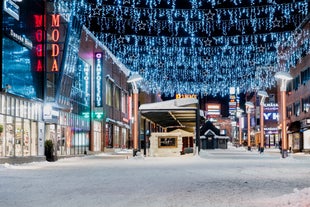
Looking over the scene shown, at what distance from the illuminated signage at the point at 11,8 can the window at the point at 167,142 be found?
17382mm

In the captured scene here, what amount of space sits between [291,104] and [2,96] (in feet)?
156

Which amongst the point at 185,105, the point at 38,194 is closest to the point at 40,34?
the point at 185,105

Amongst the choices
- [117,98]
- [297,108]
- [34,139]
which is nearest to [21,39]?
[34,139]

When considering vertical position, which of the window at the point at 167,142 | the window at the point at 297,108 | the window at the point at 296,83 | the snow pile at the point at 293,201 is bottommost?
the snow pile at the point at 293,201

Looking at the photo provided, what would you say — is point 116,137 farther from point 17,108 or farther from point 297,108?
point 17,108

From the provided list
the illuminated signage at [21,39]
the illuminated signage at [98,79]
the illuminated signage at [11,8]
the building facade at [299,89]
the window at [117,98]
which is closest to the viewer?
the illuminated signage at [11,8]

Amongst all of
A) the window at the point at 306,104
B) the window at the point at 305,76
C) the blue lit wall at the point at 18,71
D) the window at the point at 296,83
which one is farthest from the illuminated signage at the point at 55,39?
the window at the point at 296,83

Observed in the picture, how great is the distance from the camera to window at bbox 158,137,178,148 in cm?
4434

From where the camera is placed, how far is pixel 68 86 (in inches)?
1732

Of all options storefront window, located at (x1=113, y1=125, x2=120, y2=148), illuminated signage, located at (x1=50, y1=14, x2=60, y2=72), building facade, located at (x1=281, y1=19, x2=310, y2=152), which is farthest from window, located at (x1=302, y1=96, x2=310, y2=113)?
illuminated signage, located at (x1=50, y1=14, x2=60, y2=72)

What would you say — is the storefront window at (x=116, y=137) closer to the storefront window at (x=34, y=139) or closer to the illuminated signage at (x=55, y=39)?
the storefront window at (x=34, y=139)

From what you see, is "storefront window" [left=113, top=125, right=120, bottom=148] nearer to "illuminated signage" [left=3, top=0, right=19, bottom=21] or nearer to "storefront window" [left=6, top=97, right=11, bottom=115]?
"storefront window" [left=6, top=97, right=11, bottom=115]

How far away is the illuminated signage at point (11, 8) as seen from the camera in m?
29.6

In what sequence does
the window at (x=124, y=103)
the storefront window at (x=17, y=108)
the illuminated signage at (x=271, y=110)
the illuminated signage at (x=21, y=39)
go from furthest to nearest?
the illuminated signage at (x=271, y=110), the window at (x=124, y=103), the storefront window at (x=17, y=108), the illuminated signage at (x=21, y=39)
